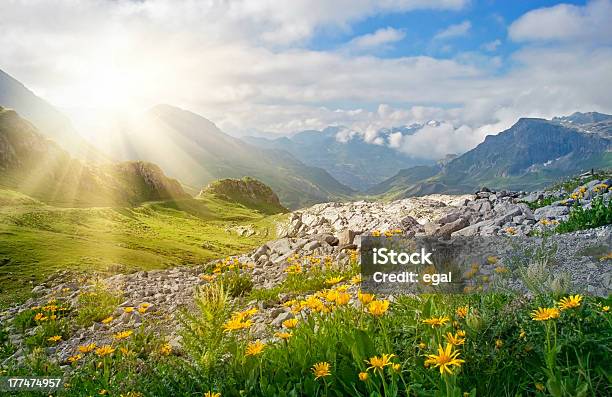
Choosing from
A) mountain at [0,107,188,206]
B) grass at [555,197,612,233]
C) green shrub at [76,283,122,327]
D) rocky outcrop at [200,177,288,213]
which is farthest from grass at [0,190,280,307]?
rocky outcrop at [200,177,288,213]

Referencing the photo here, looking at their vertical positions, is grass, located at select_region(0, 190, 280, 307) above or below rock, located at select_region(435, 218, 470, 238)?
below

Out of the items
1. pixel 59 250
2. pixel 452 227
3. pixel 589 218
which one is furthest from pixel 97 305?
pixel 589 218

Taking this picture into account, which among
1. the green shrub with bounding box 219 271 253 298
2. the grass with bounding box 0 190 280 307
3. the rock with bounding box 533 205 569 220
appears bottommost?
the grass with bounding box 0 190 280 307

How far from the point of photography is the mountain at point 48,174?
80500 mm

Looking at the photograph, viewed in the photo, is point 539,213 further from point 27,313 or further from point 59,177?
point 59,177

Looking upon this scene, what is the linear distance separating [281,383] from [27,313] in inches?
511

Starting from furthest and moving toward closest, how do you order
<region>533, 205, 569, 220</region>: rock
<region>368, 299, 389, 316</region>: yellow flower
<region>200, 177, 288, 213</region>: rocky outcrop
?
<region>200, 177, 288, 213</region>: rocky outcrop < <region>533, 205, 569, 220</region>: rock < <region>368, 299, 389, 316</region>: yellow flower

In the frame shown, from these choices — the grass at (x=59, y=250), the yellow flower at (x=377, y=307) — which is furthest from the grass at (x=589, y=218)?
the grass at (x=59, y=250)

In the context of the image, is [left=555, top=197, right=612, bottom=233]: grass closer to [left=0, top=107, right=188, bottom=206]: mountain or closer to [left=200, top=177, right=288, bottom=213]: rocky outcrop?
[left=0, top=107, right=188, bottom=206]: mountain

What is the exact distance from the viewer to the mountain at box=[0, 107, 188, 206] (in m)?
80.5

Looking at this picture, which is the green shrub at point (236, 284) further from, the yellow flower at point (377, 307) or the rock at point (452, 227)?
the yellow flower at point (377, 307)

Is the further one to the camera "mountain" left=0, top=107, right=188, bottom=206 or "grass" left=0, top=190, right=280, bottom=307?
"mountain" left=0, top=107, right=188, bottom=206

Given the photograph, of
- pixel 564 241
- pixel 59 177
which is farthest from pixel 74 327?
pixel 59 177

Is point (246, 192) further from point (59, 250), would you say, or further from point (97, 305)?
point (97, 305)
